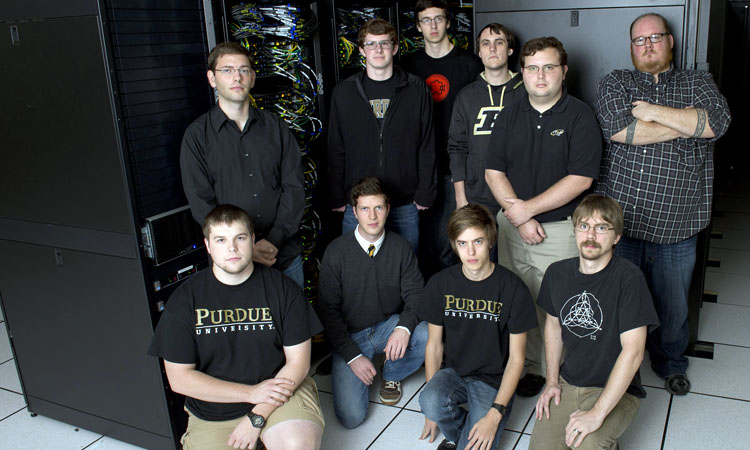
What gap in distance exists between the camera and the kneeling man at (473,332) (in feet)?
8.73

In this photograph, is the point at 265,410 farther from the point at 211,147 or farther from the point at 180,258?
the point at 211,147

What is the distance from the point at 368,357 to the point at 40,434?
1600 mm

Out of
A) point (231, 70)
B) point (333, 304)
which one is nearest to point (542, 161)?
point (333, 304)

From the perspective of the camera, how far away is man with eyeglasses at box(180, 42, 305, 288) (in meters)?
2.71

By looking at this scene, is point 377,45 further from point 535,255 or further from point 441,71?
point 535,255

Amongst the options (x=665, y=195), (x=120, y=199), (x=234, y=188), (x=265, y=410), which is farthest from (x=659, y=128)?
(x=120, y=199)

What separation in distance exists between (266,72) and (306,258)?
3.43 feet

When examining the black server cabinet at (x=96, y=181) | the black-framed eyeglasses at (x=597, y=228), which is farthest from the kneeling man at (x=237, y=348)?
the black-framed eyeglasses at (x=597, y=228)

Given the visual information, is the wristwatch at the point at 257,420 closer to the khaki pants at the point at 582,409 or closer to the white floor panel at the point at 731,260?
the khaki pants at the point at 582,409

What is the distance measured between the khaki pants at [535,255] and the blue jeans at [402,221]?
506 mm

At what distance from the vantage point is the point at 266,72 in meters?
3.37

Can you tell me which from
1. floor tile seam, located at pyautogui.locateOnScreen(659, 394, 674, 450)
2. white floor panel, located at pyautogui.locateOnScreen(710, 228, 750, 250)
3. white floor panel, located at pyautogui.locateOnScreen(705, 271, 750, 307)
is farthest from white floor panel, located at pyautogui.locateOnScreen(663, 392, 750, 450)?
white floor panel, located at pyautogui.locateOnScreen(710, 228, 750, 250)

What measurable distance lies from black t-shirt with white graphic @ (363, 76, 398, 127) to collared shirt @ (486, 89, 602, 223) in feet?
2.11

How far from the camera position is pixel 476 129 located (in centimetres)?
329
